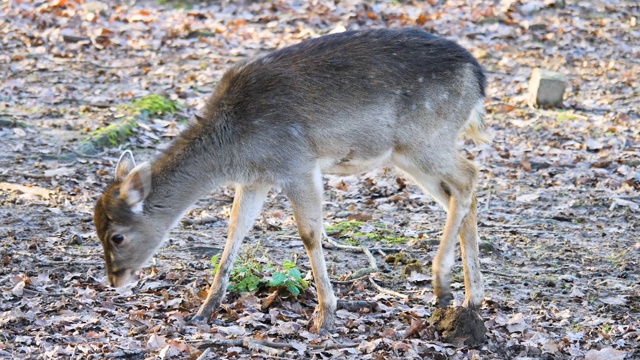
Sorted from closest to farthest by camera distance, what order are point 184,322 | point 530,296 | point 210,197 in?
1. point 184,322
2. point 530,296
3. point 210,197

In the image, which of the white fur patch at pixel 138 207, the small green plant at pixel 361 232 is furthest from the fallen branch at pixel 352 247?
the white fur patch at pixel 138 207

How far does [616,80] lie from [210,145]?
9.30 meters

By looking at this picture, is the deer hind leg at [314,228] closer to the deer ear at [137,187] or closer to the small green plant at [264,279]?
the small green plant at [264,279]

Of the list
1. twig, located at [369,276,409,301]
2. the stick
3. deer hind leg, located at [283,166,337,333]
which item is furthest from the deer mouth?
the stick

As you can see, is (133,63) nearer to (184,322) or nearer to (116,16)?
(116,16)

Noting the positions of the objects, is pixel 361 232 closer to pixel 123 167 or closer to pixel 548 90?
pixel 123 167

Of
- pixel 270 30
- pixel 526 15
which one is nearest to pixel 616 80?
pixel 526 15

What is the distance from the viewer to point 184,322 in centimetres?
645

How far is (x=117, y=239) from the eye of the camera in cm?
648

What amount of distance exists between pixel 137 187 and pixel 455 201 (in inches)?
97.3

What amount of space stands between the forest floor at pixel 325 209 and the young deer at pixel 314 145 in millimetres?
454

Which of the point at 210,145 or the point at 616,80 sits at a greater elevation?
the point at 210,145

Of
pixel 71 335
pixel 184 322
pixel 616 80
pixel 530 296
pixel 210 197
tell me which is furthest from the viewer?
pixel 616 80

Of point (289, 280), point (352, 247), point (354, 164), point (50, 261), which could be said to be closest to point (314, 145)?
point (354, 164)
